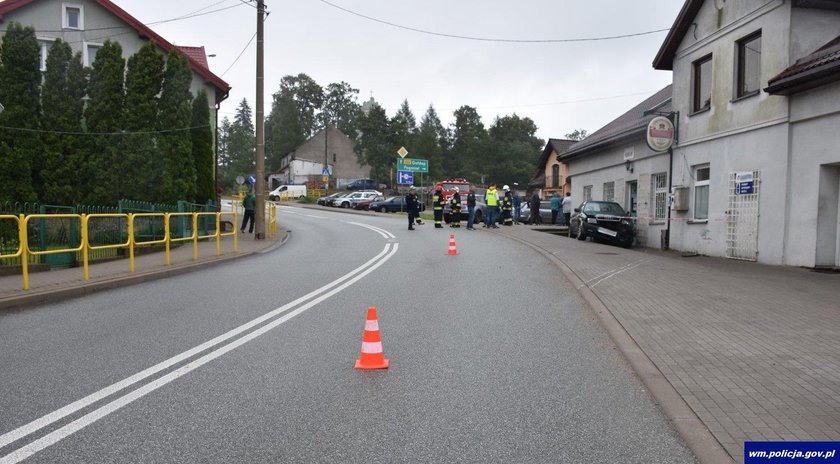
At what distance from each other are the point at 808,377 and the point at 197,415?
484cm

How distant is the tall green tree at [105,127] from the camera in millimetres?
23797

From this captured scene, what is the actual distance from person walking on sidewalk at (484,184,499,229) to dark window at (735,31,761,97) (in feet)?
39.6

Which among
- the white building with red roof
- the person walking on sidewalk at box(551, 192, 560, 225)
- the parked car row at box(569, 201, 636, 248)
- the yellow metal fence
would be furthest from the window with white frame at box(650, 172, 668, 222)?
the white building with red roof

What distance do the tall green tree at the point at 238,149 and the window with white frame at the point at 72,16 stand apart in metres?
52.7

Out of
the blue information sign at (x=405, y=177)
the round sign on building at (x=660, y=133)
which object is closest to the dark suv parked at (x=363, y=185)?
the blue information sign at (x=405, y=177)

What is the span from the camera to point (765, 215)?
47.0 feet

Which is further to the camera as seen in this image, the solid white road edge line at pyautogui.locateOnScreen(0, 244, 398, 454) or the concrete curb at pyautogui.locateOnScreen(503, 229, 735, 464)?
the solid white road edge line at pyautogui.locateOnScreen(0, 244, 398, 454)

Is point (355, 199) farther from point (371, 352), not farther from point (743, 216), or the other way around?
point (371, 352)

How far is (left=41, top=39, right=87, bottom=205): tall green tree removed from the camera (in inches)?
929

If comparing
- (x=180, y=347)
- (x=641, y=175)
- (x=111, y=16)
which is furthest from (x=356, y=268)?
(x=111, y=16)

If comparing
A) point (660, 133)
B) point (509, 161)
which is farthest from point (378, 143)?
point (660, 133)

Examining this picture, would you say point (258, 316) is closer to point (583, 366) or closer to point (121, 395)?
point (121, 395)

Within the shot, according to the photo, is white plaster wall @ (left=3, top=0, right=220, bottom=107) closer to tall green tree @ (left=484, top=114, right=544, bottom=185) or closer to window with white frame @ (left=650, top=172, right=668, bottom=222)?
window with white frame @ (left=650, top=172, right=668, bottom=222)

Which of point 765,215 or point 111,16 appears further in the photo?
point 111,16
